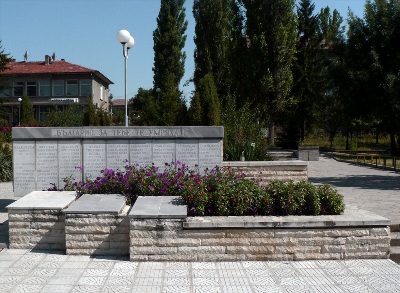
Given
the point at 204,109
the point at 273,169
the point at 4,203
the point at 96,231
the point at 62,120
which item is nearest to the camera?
the point at 96,231

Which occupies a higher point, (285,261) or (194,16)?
(194,16)

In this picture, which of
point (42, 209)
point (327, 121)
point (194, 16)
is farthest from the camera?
point (327, 121)

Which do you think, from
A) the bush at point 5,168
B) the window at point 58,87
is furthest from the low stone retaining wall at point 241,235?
the window at point 58,87

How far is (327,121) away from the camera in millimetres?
37750

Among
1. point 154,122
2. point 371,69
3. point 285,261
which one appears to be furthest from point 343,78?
point 285,261

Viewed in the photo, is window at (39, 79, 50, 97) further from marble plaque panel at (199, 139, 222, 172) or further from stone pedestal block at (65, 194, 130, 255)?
stone pedestal block at (65, 194, 130, 255)

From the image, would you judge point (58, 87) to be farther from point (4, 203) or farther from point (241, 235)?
point (241, 235)

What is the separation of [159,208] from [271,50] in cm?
2312

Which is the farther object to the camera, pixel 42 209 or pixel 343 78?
pixel 343 78

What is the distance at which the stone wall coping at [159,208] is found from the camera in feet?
20.7

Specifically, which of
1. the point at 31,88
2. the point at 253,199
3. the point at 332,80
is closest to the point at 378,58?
the point at 332,80

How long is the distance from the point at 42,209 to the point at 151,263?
6.02 ft

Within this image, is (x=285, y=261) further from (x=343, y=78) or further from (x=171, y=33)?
(x=171, y=33)

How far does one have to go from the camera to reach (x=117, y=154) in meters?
9.83
